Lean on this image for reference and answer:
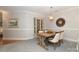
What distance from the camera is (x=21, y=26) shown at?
5.81 ft

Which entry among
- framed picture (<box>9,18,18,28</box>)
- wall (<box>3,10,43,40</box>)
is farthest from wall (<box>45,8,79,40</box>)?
framed picture (<box>9,18,18,28</box>)

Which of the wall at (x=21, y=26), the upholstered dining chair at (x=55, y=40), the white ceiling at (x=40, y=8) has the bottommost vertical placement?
the upholstered dining chair at (x=55, y=40)

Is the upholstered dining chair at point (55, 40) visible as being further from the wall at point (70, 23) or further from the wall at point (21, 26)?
the wall at point (21, 26)

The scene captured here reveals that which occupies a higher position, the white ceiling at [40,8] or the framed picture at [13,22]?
the white ceiling at [40,8]

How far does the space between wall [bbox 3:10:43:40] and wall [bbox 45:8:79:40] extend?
28cm

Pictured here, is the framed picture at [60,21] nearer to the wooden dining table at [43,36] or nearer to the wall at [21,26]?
the wooden dining table at [43,36]

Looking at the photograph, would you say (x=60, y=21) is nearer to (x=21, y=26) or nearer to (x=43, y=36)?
(x=43, y=36)

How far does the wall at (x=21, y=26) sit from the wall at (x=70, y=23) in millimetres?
277

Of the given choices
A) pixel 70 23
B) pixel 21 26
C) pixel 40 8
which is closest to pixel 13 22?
pixel 21 26

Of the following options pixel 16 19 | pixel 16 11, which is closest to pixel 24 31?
pixel 16 19

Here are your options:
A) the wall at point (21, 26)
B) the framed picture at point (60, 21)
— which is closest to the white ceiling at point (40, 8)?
the wall at point (21, 26)

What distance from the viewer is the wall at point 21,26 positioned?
1736mm

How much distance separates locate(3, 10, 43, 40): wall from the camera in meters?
1.74
